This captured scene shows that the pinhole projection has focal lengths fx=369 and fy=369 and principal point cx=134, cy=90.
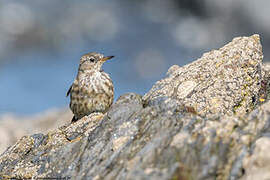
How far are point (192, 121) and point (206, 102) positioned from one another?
10.9 ft

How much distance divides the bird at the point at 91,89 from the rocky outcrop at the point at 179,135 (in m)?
1.32

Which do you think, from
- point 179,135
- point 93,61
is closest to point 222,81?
point 179,135

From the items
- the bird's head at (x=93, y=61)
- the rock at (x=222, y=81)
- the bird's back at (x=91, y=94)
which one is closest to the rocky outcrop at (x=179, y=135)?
the rock at (x=222, y=81)

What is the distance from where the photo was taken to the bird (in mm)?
11398

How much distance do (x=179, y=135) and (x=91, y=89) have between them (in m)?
6.01

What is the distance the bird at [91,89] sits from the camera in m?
11.4

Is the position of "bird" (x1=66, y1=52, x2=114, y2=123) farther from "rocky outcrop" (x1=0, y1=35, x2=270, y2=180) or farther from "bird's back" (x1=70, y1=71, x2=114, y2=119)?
"rocky outcrop" (x1=0, y1=35, x2=270, y2=180)

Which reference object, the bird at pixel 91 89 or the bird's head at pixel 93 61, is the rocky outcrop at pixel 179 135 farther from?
the bird's head at pixel 93 61

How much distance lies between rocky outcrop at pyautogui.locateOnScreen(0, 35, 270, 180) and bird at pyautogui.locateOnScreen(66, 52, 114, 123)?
1.32 metres

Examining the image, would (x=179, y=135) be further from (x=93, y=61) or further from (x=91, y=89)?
(x=93, y=61)

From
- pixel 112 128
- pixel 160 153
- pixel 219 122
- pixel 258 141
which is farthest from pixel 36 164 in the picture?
pixel 258 141

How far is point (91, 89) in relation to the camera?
1145cm

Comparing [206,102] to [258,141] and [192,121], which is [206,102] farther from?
[258,141]

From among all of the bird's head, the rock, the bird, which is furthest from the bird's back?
the rock
